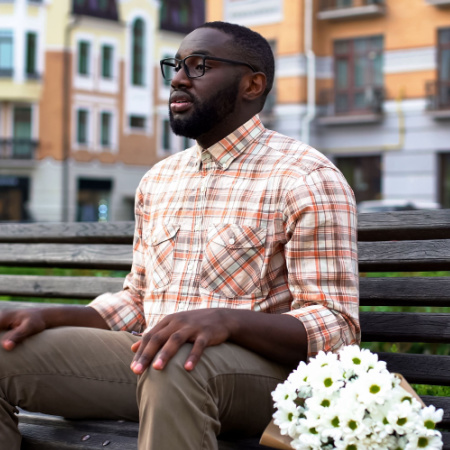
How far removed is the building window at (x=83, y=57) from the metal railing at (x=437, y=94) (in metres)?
14.0

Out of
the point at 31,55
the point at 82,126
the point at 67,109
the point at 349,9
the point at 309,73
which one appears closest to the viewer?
the point at 349,9

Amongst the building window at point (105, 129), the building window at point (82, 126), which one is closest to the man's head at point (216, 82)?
the building window at point (82, 126)

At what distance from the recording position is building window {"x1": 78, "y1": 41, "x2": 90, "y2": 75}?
110 feet

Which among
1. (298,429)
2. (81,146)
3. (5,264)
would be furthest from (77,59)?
(298,429)

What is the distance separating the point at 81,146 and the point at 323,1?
1148 centimetres

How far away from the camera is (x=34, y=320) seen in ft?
8.41

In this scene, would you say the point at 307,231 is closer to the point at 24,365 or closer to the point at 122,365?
the point at 122,365

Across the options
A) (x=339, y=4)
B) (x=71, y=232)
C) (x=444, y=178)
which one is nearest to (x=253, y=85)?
(x=71, y=232)

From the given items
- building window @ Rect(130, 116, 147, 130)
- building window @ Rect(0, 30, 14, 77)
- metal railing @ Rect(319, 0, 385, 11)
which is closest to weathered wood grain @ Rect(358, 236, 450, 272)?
metal railing @ Rect(319, 0, 385, 11)

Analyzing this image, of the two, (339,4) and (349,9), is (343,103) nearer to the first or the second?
(349,9)

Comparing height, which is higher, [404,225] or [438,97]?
[438,97]

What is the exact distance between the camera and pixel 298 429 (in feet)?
6.52

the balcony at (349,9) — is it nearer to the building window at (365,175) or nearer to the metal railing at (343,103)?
the metal railing at (343,103)

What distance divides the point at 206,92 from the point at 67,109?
31.2m
